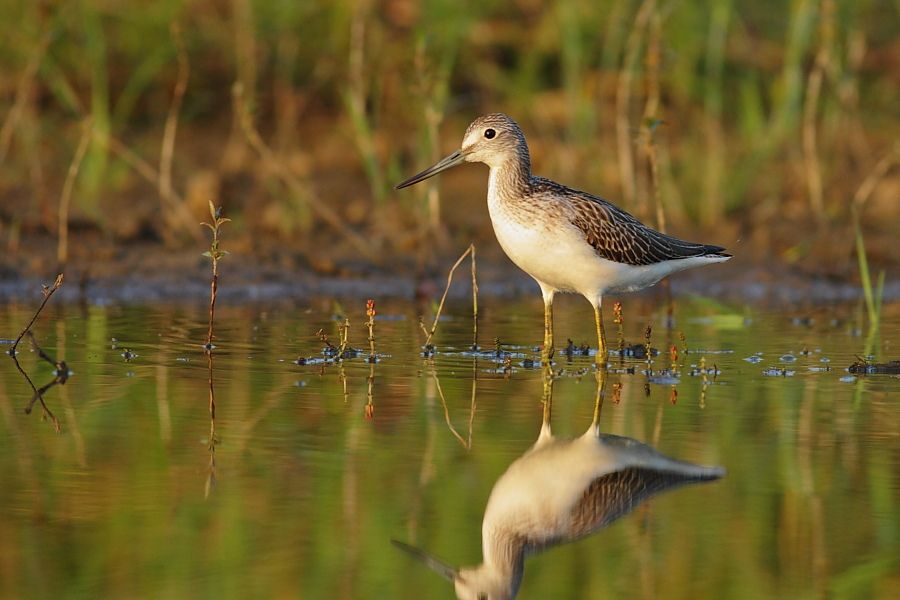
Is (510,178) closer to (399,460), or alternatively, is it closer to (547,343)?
(547,343)

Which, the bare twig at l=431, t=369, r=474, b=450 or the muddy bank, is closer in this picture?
the bare twig at l=431, t=369, r=474, b=450

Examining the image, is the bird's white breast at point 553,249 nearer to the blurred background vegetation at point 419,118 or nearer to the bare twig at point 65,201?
the blurred background vegetation at point 419,118

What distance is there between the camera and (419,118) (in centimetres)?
1177

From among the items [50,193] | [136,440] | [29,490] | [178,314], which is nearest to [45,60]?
[50,193]

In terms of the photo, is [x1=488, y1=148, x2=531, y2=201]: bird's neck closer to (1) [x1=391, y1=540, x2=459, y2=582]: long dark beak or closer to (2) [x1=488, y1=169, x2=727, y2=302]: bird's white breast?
(2) [x1=488, y1=169, x2=727, y2=302]: bird's white breast

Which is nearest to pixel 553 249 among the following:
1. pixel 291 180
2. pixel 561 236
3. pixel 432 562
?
pixel 561 236

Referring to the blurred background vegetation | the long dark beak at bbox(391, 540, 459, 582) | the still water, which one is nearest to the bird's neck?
the still water

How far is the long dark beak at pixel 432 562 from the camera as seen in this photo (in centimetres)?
482

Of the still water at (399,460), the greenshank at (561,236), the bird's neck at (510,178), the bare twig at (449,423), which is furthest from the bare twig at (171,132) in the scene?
the bare twig at (449,423)

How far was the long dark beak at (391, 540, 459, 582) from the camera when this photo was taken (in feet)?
15.8

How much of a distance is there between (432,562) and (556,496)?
37.1 inches

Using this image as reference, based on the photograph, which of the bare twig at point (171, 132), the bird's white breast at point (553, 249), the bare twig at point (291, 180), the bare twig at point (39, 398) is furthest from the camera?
Result: the bare twig at point (291, 180)

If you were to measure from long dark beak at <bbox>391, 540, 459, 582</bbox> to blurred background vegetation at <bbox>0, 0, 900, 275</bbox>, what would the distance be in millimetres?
6540

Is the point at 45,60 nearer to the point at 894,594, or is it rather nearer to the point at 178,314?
the point at 178,314
